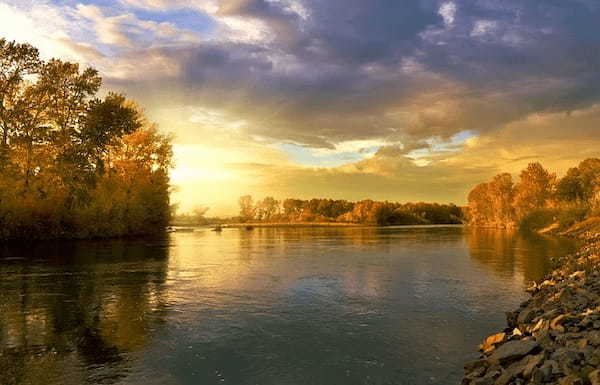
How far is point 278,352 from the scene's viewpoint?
44.1 ft

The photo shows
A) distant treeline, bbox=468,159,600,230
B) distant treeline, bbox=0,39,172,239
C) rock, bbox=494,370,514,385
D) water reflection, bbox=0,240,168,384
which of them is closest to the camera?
rock, bbox=494,370,514,385

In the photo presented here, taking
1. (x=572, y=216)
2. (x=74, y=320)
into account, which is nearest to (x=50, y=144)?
(x=74, y=320)

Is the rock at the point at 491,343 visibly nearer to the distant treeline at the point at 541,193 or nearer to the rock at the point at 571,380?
the rock at the point at 571,380

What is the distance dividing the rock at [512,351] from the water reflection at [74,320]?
10.1 meters

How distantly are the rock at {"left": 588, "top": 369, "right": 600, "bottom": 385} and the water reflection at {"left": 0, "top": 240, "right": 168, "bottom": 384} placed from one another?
36.0 feet

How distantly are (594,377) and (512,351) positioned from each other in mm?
3282

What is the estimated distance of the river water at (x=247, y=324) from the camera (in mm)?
11773

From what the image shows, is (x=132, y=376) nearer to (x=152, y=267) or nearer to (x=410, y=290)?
(x=410, y=290)

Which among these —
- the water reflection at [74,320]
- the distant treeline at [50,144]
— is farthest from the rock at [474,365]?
the distant treeline at [50,144]

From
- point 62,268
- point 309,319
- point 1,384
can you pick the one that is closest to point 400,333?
point 309,319

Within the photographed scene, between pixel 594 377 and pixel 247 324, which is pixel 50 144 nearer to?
pixel 247 324

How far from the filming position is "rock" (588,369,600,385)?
26.1 feet

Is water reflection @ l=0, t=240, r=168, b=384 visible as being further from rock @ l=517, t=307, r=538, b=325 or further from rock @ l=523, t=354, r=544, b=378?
rock @ l=517, t=307, r=538, b=325

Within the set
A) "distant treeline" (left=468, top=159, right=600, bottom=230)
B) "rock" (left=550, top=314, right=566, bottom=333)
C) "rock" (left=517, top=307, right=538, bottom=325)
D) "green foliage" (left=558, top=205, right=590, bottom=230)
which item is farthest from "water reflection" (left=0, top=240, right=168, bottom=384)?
"distant treeline" (left=468, top=159, right=600, bottom=230)
